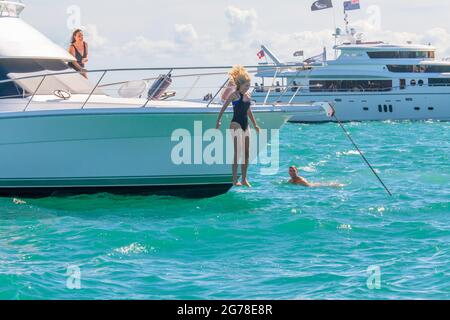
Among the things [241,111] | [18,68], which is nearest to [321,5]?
[18,68]

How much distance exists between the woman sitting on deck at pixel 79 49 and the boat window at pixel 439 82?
45.0 m

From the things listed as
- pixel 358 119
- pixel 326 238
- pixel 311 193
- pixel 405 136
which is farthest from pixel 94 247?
pixel 358 119

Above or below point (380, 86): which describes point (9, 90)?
above

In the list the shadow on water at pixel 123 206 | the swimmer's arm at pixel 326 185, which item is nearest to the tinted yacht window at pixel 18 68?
the shadow on water at pixel 123 206

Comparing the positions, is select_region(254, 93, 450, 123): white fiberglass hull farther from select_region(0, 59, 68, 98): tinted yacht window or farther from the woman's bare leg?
the woman's bare leg

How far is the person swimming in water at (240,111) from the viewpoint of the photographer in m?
12.0

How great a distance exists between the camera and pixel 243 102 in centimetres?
1222

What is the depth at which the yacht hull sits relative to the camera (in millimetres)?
13156

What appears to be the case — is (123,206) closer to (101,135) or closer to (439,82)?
(101,135)

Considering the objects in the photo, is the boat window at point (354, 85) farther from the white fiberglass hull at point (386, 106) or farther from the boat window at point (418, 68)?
the boat window at point (418, 68)

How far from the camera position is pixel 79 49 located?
16219mm

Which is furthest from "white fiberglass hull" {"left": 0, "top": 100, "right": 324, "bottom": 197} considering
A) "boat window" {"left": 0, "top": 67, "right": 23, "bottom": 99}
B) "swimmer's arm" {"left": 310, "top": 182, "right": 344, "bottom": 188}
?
"swimmer's arm" {"left": 310, "top": 182, "right": 344, "bottom": 188}

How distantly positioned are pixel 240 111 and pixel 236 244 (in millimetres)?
2268
